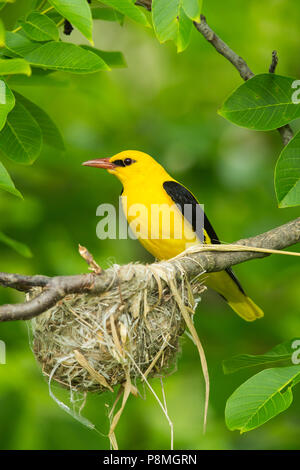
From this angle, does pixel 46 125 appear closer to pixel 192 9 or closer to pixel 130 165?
pixel 130 165

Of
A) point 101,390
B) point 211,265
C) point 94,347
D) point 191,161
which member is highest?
point 191,161

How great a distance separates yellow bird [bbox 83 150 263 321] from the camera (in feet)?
16.2

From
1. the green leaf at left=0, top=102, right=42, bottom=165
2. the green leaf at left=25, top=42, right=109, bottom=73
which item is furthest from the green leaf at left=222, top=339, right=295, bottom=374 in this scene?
the green leaf at left=25, top=42, right=109, bottom=73

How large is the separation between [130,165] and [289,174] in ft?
6.97

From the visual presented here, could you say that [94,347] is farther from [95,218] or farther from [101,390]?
[95,218]

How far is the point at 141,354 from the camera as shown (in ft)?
12.1

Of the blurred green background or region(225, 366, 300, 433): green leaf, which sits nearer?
region(225, 366, 300, 433): green leaf

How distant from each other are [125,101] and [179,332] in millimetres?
4662

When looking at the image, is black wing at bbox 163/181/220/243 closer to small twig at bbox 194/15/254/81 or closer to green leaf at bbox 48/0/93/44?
small twig at bbox 194/15/254/81

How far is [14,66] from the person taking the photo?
2.93 m

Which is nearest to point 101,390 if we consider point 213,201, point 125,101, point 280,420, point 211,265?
point 211,265

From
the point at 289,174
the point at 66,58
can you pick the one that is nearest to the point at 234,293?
the point at 289,174

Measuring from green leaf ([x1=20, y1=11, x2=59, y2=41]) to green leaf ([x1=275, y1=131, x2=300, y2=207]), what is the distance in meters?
1.42
